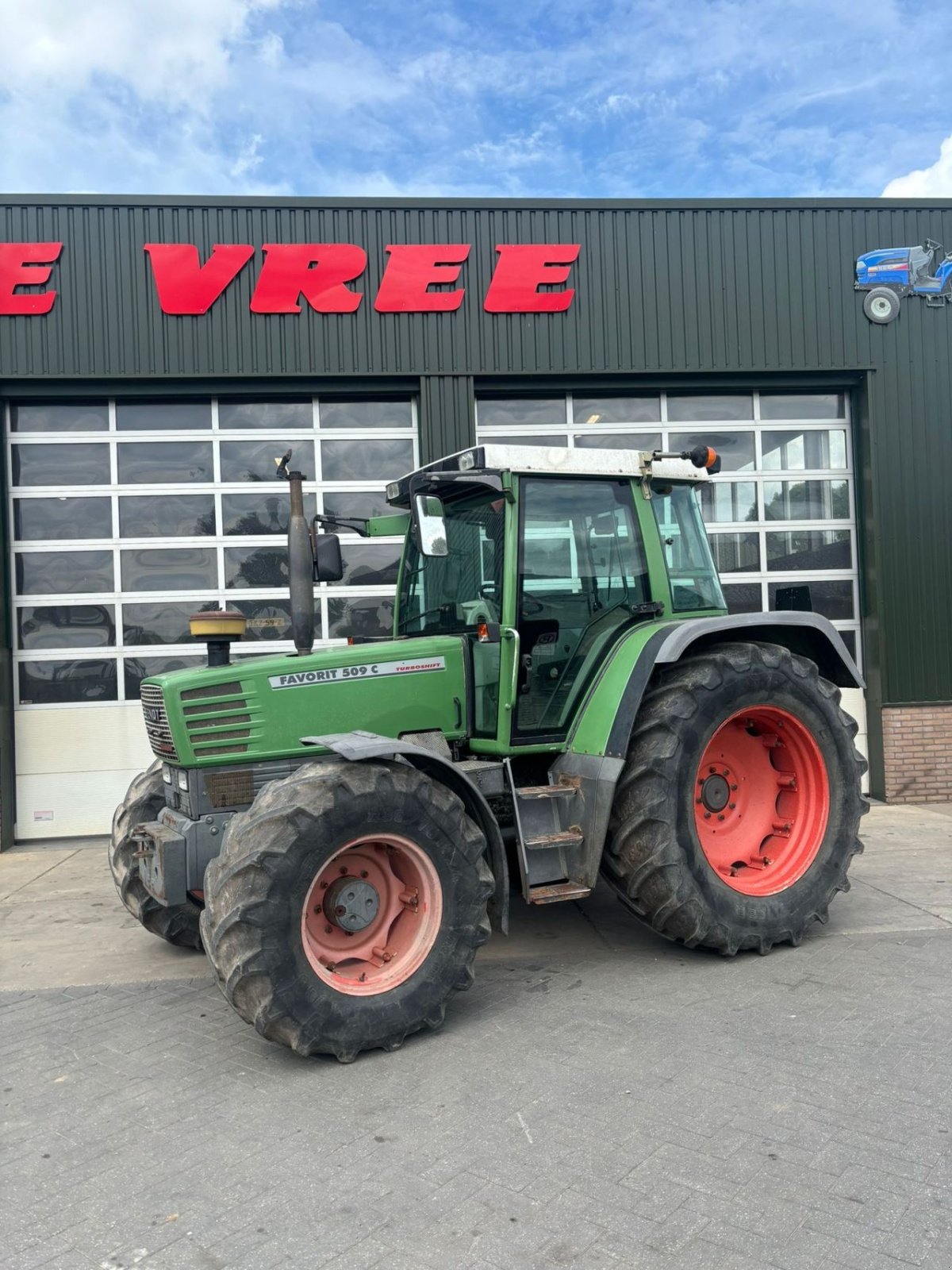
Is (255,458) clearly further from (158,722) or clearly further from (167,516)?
(158,722)

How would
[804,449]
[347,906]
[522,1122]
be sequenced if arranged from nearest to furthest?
1. [522,1122]
2. [347,906]
3. [804,449]

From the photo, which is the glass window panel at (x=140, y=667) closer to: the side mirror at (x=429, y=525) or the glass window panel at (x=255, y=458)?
the glass window panel at (x=255, y=458)

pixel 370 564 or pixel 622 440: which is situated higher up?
pixel 622 440

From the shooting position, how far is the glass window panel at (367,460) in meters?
9.66

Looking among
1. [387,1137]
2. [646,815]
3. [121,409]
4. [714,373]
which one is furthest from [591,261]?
[387,1137]

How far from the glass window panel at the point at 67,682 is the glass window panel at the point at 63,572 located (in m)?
0.71

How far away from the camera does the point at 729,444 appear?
10.0 meters

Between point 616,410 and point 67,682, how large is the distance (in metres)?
6.14

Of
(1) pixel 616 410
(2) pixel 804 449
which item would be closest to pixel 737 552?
(2) pixel 804 449

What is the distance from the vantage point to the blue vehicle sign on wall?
978 centimetres

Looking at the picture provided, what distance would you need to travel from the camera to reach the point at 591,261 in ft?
31.2

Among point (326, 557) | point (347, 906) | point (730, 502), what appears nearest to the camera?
point (347, 906)

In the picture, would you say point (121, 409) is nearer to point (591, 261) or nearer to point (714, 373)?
point (591, 261)

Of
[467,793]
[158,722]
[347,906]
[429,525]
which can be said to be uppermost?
[429,525]
